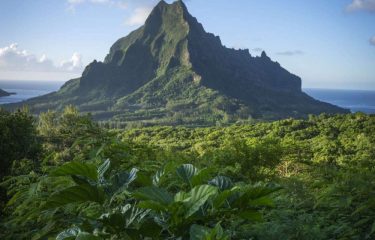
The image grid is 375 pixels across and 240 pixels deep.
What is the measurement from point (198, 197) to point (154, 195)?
0.16 meters

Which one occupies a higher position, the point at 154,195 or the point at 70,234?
the point at 154,195

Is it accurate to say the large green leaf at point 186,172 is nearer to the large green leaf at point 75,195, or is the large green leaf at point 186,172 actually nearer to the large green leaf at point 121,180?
the large green leaf at point 121,180

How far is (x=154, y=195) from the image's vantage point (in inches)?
52.1

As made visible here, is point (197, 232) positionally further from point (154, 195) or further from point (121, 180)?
point (121, 180)

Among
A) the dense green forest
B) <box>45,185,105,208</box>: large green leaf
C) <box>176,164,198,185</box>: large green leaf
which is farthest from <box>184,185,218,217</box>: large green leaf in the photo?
<box>45,185,105,208</box>: large green leaf

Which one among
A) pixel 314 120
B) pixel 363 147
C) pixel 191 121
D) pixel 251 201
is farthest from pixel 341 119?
pixel 191 121

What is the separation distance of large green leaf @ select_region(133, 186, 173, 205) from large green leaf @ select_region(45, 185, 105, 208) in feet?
0.53

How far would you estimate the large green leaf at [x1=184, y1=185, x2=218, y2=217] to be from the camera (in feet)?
4.04

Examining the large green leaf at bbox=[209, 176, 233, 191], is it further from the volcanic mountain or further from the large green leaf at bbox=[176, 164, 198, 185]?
the volcanic mountain

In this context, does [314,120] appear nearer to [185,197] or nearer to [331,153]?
[331,153]

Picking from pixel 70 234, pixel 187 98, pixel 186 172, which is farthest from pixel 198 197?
pixel 187 98

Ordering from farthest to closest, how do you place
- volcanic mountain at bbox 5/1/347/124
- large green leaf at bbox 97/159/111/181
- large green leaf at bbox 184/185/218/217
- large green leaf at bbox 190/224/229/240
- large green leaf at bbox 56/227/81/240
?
volcanic mountain at bbox 5/1/347/124 < large green leaf at bbox 97/159/111/181 < large green leaf at bbox 56/227/81/240 < large green leaf at bbox 184/185/218/217 < large green leaf at bbox 190/224/229/240

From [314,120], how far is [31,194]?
39301 mm

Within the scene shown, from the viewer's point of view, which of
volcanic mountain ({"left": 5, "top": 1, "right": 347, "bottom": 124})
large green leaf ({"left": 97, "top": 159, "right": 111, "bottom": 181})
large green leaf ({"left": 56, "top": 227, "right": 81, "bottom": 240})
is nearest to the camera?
large green leaf ({"left": 56, "top": 227, "right": 81, "bottom": 240})
